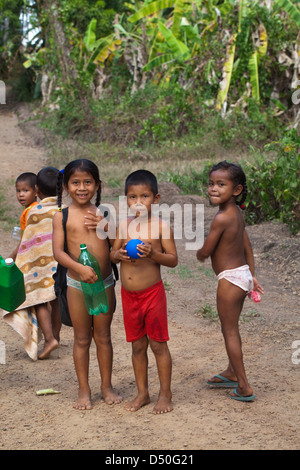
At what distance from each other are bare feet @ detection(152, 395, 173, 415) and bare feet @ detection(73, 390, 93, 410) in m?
0.38

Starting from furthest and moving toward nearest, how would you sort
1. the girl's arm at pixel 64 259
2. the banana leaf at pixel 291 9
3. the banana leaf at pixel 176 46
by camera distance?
the banana leaf at pixel 176 46
the banana leaf at pixel 291 9
the girl's arm at pixel 64 259

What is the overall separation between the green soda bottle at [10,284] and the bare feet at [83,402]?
25.2 inches

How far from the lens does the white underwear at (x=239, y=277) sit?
3.35 metres

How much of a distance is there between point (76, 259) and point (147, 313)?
501mm

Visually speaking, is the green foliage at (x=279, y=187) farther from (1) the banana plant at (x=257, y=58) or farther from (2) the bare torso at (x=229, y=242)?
(1) the banana plant at (x=257, y=58)

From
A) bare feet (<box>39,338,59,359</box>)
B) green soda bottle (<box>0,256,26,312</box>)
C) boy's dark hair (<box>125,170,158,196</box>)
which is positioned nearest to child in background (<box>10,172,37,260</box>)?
bare feet (<box>39,338,59,359</box>)

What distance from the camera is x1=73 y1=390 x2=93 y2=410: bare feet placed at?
3.33 meters

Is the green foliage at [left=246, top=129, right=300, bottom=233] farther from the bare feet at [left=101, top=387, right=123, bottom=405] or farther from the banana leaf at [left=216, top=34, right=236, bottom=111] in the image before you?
the banana leaf at [left=216, top=34, right=236, bottom=111]

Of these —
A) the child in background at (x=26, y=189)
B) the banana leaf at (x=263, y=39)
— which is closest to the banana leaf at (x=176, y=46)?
the banana leaf at (x=263, y=39)

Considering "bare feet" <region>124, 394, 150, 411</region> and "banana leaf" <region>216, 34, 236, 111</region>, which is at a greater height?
"banana leaf" <region>216, 34, 236, 111</region>

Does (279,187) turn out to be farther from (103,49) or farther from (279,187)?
(103,49)

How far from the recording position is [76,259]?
10.9ft

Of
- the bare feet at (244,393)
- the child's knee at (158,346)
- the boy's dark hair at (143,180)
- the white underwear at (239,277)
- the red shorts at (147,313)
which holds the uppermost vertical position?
the boy's dark hair at (143,180)

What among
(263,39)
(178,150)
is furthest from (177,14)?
(178,150)
